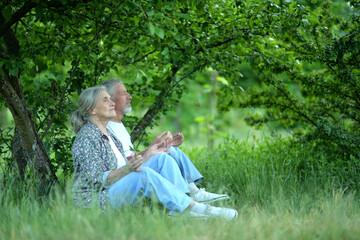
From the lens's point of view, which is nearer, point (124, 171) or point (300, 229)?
point (300, 229)

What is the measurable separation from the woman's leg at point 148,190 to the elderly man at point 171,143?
2.48 feet

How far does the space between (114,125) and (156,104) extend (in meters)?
1.02

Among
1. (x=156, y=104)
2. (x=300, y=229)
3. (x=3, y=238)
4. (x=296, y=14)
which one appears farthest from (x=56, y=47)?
(x=300, y=229)

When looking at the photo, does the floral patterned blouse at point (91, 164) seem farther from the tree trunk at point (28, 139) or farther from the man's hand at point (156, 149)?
the tree trunk at point (28, 139)

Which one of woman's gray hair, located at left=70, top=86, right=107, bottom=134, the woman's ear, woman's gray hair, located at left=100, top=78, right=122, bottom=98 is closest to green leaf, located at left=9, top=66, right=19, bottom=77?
woman's gray hair, located at left=70, top=86, right=107, bottom=134

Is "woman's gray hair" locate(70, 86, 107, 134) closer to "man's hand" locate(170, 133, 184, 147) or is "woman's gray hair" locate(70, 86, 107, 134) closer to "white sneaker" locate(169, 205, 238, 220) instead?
"man's hand" locate(170, 133, 184, 147)

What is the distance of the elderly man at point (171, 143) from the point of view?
4.18m

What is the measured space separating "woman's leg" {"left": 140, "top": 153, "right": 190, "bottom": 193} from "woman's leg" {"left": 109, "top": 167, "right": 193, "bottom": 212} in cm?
26

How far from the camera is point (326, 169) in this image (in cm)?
471

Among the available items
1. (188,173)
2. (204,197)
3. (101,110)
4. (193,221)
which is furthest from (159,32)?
(204,197)

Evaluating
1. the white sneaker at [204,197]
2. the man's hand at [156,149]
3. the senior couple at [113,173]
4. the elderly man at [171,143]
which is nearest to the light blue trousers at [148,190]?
the senior couple at [113,173]

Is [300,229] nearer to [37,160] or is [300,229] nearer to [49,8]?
[37,160]

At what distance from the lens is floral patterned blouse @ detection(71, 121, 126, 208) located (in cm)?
342

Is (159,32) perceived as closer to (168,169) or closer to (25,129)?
(168,169)
